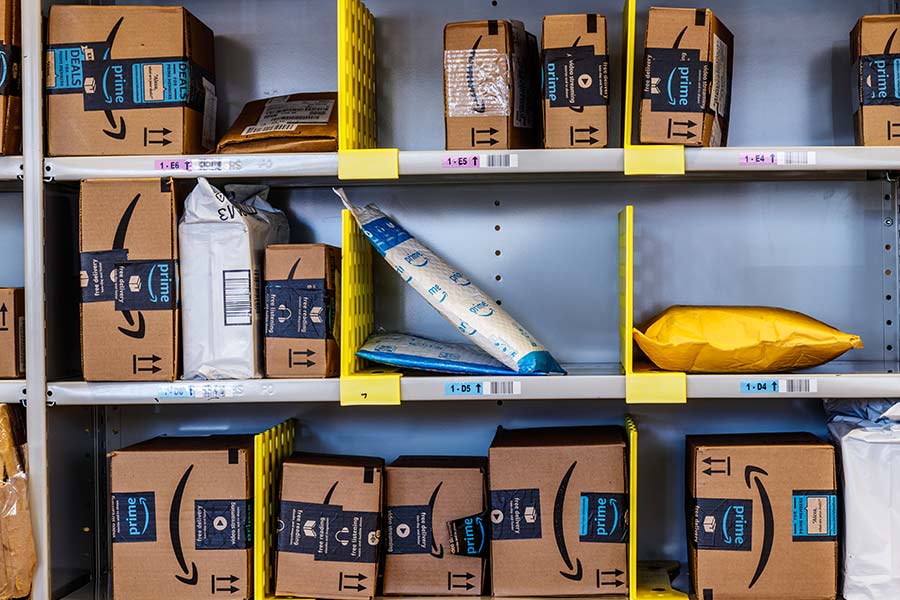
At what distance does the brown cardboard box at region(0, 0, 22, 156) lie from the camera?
5.72 feet

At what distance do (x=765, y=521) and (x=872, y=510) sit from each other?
0.21 meters

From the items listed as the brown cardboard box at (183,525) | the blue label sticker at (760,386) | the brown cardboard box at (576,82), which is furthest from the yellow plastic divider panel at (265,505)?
the blue label sticker at (760,386)

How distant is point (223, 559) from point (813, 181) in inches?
61.5

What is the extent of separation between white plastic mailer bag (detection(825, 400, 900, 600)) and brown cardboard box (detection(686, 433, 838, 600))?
3 cm

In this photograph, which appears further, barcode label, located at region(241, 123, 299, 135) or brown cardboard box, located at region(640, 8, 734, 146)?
barcode label, located at region(241, 123, 299, 135)

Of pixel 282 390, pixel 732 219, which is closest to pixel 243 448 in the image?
pixel 282 390

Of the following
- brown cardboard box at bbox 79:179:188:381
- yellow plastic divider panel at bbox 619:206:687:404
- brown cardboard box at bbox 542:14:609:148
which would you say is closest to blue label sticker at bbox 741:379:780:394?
yellow plastic divider panel at bbox 619:206:687:404

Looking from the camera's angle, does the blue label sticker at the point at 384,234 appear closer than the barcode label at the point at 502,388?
No

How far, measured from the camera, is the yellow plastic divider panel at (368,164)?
169 centimetres

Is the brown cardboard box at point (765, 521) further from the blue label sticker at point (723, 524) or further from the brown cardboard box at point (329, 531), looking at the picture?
the brown cardboard box at point (329, 531)

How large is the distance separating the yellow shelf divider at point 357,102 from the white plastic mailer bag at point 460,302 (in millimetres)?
106

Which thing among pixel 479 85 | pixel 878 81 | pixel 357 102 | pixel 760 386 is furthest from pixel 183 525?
pixel 878 81

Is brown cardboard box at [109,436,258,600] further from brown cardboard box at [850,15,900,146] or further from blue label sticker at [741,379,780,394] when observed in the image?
brown cardboard box at [850,15,900,146]

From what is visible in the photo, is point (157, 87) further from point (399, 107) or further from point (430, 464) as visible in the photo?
point (430, 464)
